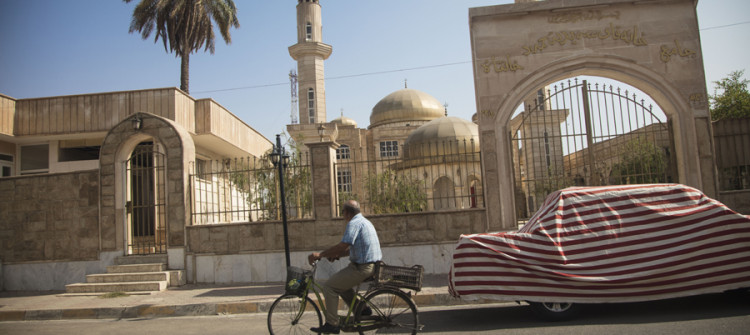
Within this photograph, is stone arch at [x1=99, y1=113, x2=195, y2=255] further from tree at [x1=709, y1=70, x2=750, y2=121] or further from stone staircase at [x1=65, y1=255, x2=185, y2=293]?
tree at [x1=709, y1=70, x2=750, y2=121]

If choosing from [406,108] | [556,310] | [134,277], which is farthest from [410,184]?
[406,108]

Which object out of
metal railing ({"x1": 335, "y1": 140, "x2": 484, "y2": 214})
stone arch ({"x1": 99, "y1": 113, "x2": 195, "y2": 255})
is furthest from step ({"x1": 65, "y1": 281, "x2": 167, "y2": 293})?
metal railing ({"x1": 335, "y1": 140, "x2": 484, "y2": 214})

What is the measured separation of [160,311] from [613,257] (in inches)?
255

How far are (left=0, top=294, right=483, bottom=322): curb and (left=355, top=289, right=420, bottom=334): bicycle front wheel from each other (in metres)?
2.93

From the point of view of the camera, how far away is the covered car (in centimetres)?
580

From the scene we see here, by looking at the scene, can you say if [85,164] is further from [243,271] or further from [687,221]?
[687,221]

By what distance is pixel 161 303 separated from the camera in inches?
338

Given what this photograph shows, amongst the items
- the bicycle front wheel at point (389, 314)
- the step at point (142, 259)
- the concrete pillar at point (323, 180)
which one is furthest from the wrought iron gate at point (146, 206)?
the bicycle front wheel at point (389, 314)

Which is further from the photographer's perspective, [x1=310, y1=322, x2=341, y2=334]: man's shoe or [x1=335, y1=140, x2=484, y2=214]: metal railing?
[x1=335, y1=140, x2=484, y2=214]: metal railing

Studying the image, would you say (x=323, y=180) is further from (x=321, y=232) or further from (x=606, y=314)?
(x=606, y=314)

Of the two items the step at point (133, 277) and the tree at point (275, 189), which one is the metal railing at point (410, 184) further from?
the step at point (133, 277)

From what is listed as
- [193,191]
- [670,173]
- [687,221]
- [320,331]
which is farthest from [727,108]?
[320,331]

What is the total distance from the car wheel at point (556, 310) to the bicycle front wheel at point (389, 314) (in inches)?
64.3

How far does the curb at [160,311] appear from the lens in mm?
8070
